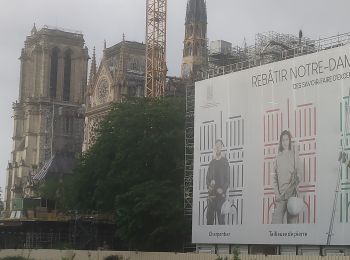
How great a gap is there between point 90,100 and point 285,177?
193 feet

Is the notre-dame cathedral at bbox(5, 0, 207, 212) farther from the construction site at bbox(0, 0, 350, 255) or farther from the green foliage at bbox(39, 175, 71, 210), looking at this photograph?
the green foliage at bbox(39, 175, 71, 210)

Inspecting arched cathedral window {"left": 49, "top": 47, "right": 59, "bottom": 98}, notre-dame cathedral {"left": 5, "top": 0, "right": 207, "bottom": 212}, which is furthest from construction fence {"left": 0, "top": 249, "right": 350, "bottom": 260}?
arched cathedral window {"left": 49, "top": 47, "right": 59, "bottom": 98}

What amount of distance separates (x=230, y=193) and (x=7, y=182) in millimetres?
78340

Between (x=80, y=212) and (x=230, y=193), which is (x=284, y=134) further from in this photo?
(x=80, y=212)

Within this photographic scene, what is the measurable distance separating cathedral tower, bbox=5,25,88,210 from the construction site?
144 mm

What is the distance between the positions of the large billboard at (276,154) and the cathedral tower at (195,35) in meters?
47.3

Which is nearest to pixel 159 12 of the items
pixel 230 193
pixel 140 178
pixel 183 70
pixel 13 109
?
pixel 183 70

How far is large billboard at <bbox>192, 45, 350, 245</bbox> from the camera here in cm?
4131

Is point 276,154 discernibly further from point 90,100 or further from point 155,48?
point 90,100

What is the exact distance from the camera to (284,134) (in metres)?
44.0

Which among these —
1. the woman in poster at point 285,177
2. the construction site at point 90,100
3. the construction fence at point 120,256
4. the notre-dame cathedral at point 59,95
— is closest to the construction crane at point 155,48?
the construction site at point 90,100

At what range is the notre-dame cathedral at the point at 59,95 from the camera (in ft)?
324

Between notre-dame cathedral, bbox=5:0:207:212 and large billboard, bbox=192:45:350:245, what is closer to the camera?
large billboard, bbox=192:45:350:245

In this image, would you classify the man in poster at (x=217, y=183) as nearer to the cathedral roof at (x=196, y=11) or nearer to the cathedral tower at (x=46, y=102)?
the cathedral roof at (x=196, y=11)
